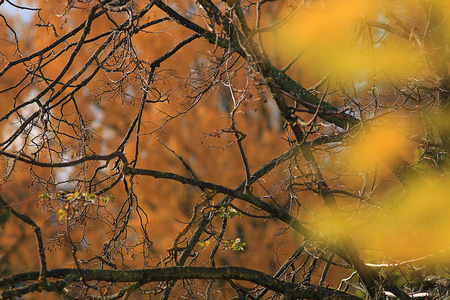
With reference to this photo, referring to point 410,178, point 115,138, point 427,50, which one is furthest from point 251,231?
point 427,50

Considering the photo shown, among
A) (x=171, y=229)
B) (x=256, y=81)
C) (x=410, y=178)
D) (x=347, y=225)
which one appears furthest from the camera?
(x=171, y=229)

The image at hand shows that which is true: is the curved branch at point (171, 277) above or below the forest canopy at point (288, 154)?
below

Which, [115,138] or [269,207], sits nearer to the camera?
[269,207]

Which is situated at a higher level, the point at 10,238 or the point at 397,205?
the point at 10,238

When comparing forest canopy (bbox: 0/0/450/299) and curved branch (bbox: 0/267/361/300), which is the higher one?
forest canopy (bbox: 0/0/450/299)

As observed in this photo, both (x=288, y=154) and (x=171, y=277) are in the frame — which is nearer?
(x=171, y=277)

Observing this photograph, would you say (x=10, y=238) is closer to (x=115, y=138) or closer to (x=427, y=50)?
(x=115, y=138)

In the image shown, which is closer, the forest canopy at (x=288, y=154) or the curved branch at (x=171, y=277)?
the curved branch at (x=171, y=277)

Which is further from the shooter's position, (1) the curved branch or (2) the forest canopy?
(2) the forest canopy

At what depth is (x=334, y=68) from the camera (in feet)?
11.1

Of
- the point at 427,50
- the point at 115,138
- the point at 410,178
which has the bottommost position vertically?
the point at 410,178

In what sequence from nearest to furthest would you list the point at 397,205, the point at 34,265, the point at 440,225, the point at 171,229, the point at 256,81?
the point at 256,81 < the point at 440,225 < the point at 397,205 < the point at 171,229 < the point at 34,265

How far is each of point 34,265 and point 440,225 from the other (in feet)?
26.2

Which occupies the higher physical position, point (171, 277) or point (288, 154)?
point (288, 154)
